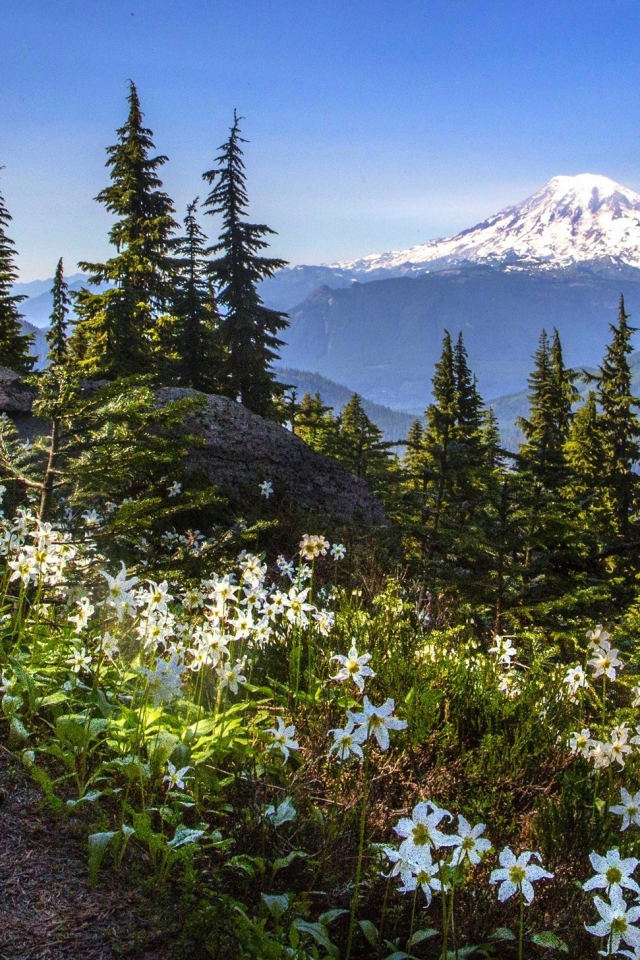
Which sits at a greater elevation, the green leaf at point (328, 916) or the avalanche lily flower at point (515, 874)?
the avalanche lily flower at point (515, 874)

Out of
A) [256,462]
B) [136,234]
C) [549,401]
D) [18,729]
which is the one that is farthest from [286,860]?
[549,401]

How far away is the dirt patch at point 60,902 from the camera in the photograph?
6.32 ft

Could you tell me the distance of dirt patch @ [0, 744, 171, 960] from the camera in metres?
1.93

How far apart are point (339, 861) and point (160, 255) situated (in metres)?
23.4

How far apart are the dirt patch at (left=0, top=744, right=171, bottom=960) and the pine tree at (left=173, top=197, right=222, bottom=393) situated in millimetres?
18935

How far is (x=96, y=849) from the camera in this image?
87.0 inches

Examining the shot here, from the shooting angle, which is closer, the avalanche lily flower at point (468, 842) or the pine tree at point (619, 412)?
the avalanche lily flower at point (468, 842)

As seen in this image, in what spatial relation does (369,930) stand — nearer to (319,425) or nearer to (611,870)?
(611,870)

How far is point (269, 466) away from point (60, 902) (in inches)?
298

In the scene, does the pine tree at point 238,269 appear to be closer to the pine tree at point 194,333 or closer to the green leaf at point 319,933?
the pine tree at point 194,333

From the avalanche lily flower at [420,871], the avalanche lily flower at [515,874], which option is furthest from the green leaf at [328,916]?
the avalanche lily flower at [515,874]

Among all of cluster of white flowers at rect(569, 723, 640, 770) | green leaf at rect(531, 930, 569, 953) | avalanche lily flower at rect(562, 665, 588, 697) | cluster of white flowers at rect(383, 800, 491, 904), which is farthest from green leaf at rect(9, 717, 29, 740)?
avalanche lily flower at rect(562, 665, 588, 697)

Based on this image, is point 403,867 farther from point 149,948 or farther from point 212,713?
point 212,713

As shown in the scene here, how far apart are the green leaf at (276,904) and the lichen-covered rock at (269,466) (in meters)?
6.78
